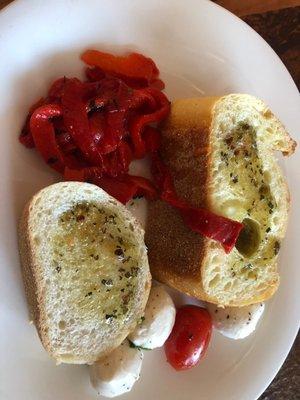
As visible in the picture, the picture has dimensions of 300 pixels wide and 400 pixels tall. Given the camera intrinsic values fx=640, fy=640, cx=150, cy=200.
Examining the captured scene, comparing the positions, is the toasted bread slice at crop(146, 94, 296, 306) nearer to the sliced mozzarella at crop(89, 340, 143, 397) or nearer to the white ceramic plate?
the white ceramic plate

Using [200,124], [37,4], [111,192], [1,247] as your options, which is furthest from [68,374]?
[37,4]

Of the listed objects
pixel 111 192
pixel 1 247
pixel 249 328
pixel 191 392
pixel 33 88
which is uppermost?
pixel 33 88

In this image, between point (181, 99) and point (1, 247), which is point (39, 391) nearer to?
point (1, 247)

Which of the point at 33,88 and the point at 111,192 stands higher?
the point at 33,88

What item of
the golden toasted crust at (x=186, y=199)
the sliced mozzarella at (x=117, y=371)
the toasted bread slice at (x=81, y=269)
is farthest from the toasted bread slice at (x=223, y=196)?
the sliced mozzarella at (x=117, y=371)

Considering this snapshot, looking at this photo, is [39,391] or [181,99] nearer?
[39,391]

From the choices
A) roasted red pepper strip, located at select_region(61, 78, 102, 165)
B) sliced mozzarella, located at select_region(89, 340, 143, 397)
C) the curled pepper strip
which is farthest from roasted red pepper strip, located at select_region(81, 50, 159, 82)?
sliced mozzarella, located at select_region(89, 340, 143, 397)

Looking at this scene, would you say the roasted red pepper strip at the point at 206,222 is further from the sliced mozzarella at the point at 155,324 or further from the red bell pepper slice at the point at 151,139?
the sliced mozzarella at the point at 155,324
